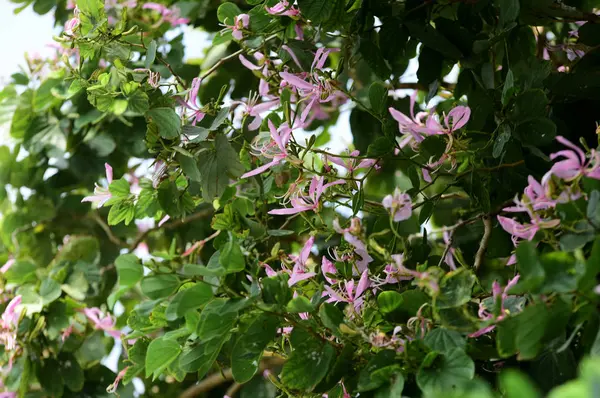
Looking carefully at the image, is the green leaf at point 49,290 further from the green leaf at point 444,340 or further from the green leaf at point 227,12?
the green leaf at point 444,340

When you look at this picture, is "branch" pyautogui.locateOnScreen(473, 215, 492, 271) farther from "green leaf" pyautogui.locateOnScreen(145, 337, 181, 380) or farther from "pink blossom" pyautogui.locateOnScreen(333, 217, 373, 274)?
"green leaf" pyautogui.locateOnScreen(145, 337, 181, 380)

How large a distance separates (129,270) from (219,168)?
0.44 ft

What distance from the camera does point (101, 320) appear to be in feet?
3.37

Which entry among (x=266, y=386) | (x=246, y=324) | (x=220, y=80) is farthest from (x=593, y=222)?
(x=220, y=80)

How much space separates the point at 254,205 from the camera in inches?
27.5

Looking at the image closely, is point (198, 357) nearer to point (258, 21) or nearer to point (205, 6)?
point (258, 21)

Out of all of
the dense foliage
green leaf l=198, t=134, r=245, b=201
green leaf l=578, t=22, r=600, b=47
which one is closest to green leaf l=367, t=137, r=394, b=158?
the dense foliage

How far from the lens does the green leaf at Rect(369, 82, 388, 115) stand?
23.6 inches

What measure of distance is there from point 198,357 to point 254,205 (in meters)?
0.18

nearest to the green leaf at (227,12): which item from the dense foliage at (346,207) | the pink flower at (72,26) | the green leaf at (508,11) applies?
the dense foliage at (346,207)

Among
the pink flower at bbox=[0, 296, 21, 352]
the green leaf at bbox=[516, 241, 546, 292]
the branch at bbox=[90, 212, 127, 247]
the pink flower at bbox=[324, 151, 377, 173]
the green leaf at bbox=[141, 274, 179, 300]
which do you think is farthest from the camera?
the branch at bbox=[90, 212, 127, 247]

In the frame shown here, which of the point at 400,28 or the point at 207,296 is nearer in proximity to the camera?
the point at 207,296

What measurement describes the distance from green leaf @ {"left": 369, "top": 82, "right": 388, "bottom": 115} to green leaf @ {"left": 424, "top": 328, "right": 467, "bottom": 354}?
0.18 metres

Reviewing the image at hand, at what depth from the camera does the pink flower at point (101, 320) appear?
1.02 m
